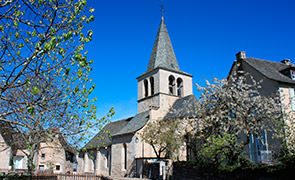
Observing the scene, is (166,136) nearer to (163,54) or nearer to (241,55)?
(241,55)

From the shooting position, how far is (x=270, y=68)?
71.2 ft

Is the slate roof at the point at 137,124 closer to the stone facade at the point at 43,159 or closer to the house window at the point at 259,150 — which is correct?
the stone facade at the point at 43,159

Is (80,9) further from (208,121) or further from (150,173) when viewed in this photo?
(150,173)

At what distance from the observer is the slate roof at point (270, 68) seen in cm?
1939

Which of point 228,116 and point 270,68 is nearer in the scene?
point 228,116

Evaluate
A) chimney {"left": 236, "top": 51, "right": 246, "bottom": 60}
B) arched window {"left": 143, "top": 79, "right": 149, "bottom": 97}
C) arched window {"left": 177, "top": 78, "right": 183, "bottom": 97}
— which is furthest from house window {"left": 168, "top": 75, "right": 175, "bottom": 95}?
chimney {"left": 236, "top": 51, "right": 246, "bottom": 60}

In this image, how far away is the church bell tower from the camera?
33.5 meters

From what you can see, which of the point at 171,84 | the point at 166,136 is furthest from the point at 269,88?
the point at 171,84

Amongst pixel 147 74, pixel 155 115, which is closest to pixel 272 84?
pixel 155 115

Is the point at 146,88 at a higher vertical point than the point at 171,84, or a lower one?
lower

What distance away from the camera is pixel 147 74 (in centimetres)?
3625

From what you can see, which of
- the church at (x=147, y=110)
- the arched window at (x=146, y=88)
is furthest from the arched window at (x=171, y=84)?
the arched window at (x=146, y=88)

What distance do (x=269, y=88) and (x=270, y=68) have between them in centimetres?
315

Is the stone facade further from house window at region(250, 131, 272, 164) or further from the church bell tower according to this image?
house window at region(250, 131, 272, 164)
